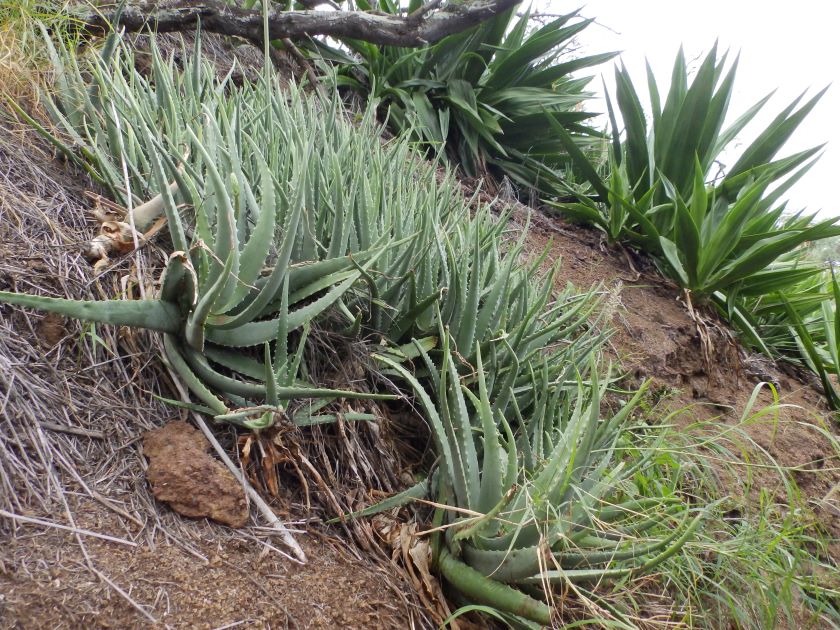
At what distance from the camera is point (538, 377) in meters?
1.96

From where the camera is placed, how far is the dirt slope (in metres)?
1.03

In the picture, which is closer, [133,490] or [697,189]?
[133,490]

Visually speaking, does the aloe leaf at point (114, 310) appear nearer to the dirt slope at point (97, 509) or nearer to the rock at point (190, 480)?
the dirt slope at point (97, 509)

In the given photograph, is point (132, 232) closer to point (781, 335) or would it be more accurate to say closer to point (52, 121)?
point (52, 121)

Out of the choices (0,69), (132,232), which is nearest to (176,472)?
(132,232)

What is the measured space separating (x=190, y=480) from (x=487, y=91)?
3566 millimetres

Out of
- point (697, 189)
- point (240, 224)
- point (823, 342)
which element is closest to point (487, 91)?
point (697, 189)

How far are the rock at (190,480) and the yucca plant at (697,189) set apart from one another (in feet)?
8.49

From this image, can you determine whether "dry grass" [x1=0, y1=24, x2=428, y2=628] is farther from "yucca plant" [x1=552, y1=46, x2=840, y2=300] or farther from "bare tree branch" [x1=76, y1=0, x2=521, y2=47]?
"yucca plant" [x1=552, y1=46, x2=840, y2=300]

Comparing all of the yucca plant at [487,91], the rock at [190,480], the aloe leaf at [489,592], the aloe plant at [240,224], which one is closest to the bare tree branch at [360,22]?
the yucca plant at [487,91]

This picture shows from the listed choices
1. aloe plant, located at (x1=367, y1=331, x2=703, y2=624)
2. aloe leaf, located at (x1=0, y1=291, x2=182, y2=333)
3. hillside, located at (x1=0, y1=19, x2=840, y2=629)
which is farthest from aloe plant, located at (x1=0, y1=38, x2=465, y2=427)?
aloe plant, located at (x1=367, y1=331, x2=703, y2=624)

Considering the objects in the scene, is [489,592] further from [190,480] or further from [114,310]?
[114,310]

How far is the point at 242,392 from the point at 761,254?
8.95 ft

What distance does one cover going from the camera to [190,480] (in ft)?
4.12
